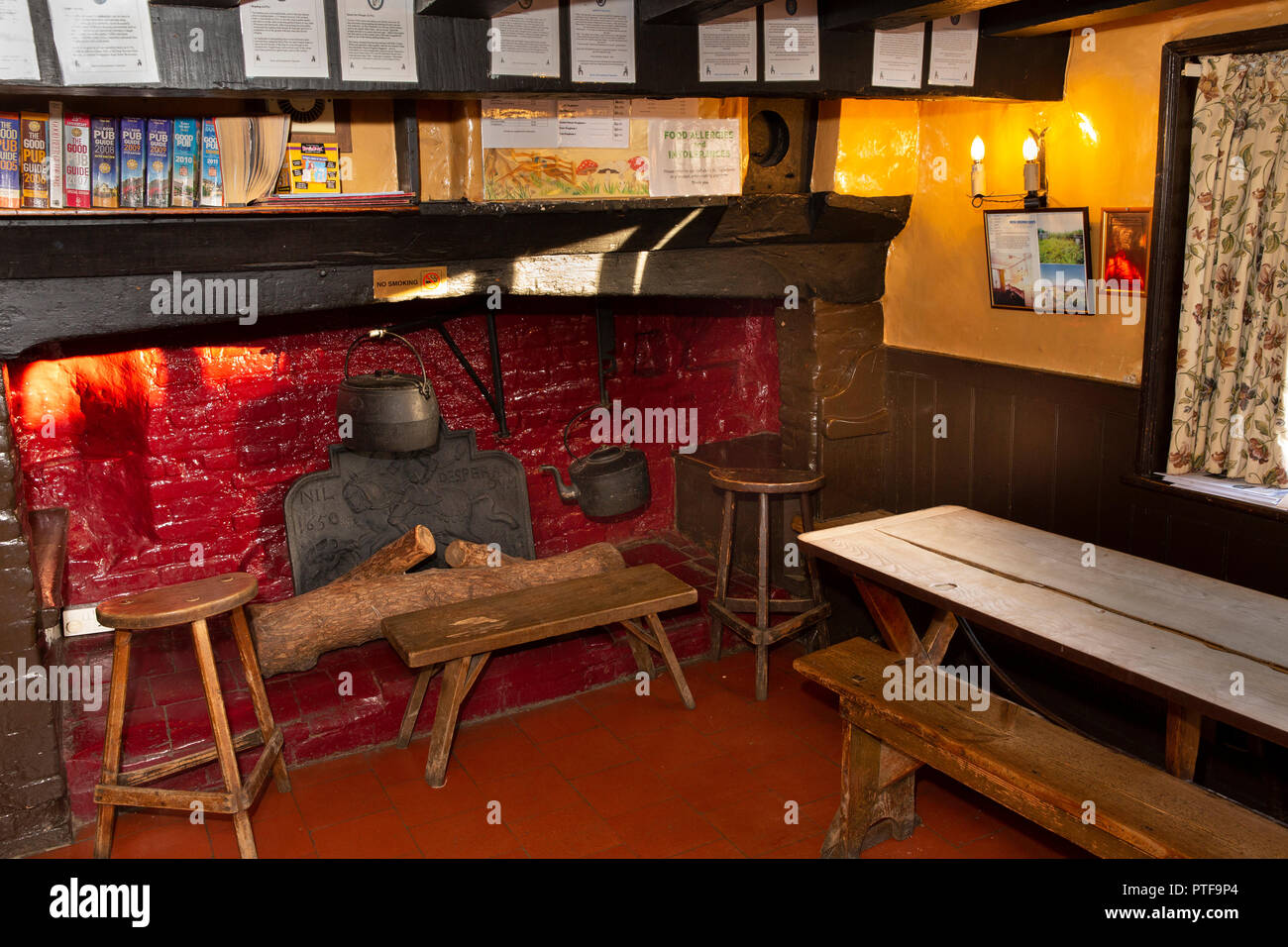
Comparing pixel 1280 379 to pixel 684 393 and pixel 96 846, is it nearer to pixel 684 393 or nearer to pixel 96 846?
pixel 684 393

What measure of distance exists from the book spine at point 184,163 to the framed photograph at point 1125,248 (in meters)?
3.42

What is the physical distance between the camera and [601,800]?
4.14m

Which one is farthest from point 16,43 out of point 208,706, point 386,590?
point 386,590

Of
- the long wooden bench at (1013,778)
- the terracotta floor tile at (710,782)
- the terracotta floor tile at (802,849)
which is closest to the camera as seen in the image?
the long wooden bench at (1013,778)

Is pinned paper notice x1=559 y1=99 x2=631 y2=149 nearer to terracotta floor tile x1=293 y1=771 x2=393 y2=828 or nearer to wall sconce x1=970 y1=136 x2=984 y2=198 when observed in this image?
wall sconce x1=970 y1=136 x2=984 y2=198

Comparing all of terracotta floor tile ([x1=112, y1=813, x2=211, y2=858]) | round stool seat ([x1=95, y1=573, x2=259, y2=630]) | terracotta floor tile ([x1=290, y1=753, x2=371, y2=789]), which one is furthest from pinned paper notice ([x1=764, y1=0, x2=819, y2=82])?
terracotta floor tile ([x1=112, y1=813, x2=211, y2=858])

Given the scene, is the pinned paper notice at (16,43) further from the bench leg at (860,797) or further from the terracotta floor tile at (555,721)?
the bench leg at (860,797)

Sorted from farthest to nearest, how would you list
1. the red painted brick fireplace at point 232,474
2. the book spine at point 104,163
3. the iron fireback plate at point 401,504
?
the iron fireback plate at point 401,504 < the red painted brick fireplace at point 232,474 < the book spine at point 104,163

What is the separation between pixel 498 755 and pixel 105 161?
271 centimetres

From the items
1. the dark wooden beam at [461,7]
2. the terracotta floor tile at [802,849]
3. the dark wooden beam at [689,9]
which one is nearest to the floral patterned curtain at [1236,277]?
the dark wooden beam at [689,9]

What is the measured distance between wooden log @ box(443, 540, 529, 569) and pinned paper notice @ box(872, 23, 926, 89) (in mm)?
2861

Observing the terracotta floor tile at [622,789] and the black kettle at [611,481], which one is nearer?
the terracotta floor tile at [622,789]

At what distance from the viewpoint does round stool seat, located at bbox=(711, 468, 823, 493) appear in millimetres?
4938

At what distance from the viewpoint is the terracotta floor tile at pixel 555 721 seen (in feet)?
15.4
